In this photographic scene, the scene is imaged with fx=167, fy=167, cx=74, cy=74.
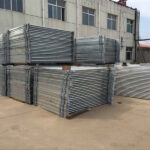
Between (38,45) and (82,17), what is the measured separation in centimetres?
1116

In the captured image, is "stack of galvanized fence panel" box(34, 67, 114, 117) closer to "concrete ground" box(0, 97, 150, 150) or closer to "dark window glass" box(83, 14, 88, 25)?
"concrete ground" box(0, 97, 150, 150)

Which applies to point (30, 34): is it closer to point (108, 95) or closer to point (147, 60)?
point (108, 95)

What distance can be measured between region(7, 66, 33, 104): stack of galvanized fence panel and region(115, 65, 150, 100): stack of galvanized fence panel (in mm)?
3507

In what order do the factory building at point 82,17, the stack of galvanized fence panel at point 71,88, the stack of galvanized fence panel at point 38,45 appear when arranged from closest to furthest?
the stack of galvanized fence panel at point 71,88 → the stack of galvanized fence panel at point 38,45 → the factory building at point 82,17

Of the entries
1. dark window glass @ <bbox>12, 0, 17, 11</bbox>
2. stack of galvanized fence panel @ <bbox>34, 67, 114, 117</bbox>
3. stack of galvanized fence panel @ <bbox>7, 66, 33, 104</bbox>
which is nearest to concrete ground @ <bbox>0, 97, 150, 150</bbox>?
stack of galvanized fence panel @ <bbox>34, 67, 114, 117</bbox>

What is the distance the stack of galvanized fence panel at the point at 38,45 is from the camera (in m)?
5.19

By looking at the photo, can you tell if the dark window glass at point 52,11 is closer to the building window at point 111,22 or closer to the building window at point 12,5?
the building window at point 12,5

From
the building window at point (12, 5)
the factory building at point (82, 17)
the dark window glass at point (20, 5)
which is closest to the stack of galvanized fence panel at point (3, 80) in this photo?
the factory building at point (82, 17)

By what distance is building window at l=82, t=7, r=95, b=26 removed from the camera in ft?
51.4

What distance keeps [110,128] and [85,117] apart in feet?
2.60

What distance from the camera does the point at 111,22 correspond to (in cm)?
1864

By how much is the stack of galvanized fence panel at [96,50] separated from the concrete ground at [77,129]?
93.3 inches

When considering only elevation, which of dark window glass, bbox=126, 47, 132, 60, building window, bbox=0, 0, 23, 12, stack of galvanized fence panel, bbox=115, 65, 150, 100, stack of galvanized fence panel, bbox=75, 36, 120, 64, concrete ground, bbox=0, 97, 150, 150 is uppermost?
building window, bbox=0, 0, 23, 12

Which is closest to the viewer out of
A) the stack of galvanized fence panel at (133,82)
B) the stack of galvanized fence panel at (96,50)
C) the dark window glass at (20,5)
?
the stack of galvanized fence panel at (133,82)
